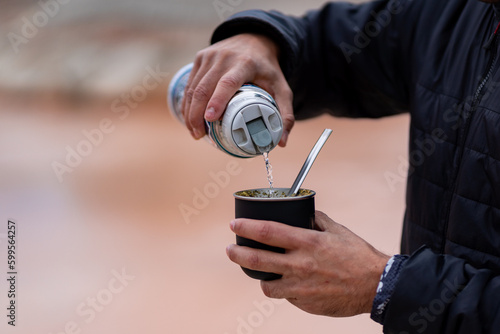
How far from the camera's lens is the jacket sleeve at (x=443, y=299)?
0.73 meters

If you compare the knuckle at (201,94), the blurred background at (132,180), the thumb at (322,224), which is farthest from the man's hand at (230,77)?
the blurred background at (132,180)

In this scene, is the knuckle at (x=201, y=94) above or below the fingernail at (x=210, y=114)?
above

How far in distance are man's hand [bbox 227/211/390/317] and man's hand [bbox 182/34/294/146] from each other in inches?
8.3

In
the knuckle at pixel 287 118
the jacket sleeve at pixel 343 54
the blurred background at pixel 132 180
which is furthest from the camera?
the blurred background at pixel 132 180

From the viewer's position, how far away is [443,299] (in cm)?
75

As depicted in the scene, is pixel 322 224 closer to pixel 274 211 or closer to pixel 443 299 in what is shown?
pixel 274 211

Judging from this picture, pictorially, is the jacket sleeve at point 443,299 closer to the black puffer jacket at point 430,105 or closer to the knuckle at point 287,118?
the black puffer jacket at point 430,105

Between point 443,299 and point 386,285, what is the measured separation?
8 cm

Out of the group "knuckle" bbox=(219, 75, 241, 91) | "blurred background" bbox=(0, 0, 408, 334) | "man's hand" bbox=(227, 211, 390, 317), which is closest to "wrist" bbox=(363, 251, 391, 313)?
"man's hand" bbox=(227, 211, 390, 317)

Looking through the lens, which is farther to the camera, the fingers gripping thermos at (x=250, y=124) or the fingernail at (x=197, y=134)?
the fingernail at (x=197, y=134)

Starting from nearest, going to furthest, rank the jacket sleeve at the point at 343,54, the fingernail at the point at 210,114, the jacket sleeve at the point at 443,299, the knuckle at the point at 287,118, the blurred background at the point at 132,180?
1. the jacket sleeve at the point at 443,299
2. the fingernail at the point at 210,114
3. the knuckle at the point at 287,118
4. the jacket sleeve at the point at 343,54
5. the blurred background at the point at 132,180

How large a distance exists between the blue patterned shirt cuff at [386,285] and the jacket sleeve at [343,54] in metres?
0.49

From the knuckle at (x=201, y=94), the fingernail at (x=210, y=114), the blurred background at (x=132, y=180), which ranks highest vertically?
the knuckle at (x=201, y=94)

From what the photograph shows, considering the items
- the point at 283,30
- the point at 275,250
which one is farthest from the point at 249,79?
the point at 275,250
